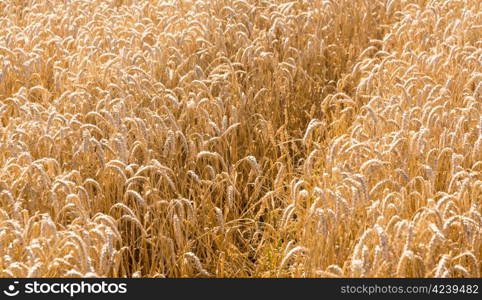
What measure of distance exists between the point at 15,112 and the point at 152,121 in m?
0.87

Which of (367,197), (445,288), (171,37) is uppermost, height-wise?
(171,37)

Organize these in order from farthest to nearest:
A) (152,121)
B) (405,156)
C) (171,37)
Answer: (171,37), (152,121), (405,156)

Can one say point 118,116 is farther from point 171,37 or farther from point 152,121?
point 171,37

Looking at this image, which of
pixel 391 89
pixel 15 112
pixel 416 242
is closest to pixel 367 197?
pixel 416 242

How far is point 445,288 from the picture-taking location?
283 centimetres

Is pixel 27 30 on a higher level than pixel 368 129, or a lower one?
higher

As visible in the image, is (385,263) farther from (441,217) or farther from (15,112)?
(15,112)

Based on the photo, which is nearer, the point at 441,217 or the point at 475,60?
the point at 441,217

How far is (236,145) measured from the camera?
4438 mm

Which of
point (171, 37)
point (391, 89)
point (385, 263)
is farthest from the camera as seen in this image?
point (171, 37)

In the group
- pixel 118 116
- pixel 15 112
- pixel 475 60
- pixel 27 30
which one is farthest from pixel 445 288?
pixel 27 30

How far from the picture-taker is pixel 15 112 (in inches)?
177

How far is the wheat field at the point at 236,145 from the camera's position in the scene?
3.12 meters

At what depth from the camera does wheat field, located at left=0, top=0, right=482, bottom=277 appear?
3.12 meters
